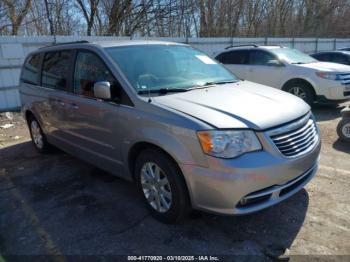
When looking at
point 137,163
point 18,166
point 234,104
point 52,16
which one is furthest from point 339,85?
point 52,16

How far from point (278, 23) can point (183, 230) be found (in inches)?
1032

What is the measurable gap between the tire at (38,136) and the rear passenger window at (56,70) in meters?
0.92

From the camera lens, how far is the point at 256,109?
9.94 feet

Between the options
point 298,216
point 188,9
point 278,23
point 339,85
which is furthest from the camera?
point 278,23

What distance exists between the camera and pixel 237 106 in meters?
3.06

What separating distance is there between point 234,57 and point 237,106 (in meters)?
6.82

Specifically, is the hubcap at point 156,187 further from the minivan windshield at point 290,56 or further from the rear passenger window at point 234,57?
the rear passenger window at point 234,57

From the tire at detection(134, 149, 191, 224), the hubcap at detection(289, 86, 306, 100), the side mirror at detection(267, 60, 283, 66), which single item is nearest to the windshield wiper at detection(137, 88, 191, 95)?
the tire at detection(134, 149, 191, 224)

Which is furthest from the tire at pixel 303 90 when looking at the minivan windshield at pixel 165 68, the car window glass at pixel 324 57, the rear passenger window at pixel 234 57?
the car window glass at pixel 324 57

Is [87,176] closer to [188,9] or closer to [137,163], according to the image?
[137,163]

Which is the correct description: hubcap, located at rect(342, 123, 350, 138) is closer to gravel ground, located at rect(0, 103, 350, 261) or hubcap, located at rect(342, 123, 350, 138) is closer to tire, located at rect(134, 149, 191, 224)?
gravel ground, located at rect(0, 103, 350, 261)

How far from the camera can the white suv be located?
759 centimetres

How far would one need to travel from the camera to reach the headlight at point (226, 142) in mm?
2693

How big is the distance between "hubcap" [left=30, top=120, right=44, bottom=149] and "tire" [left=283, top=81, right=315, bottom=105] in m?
5.89
